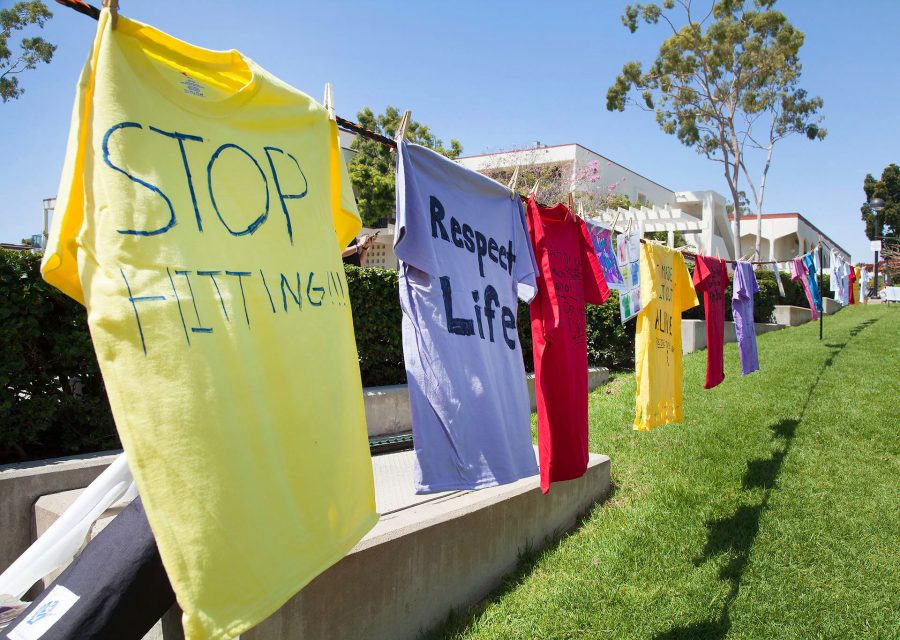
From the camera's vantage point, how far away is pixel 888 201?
173ft

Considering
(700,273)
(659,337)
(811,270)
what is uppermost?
(811,270)

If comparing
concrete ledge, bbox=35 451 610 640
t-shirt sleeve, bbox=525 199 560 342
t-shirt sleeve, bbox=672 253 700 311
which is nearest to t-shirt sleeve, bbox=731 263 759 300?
t-shirt sleeve, bbox=672 253 700 311

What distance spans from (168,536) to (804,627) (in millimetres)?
3326

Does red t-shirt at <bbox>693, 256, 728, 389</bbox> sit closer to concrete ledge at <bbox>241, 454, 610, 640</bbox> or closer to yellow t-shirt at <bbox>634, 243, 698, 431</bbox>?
yellow t-shirt at <bbox>634, 243, 698, 431</bbox>

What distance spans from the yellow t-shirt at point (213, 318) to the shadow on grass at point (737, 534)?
2319 millimetres

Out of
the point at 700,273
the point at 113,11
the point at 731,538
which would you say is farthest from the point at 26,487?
the point at 700,273

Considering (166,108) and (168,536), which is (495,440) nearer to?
(168,536)

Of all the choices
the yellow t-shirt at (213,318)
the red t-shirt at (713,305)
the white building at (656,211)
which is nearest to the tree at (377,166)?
the white building at (656,211)

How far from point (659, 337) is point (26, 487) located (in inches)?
167

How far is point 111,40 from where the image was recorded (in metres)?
1.56

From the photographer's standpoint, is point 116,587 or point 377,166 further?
point 377,166

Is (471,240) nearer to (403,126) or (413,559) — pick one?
(403,126)

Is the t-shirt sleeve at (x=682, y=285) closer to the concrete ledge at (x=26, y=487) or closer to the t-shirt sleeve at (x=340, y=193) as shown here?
the t-shirt sleeve at (x=340, y=193)

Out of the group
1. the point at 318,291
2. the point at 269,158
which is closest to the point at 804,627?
the point at 318,291
